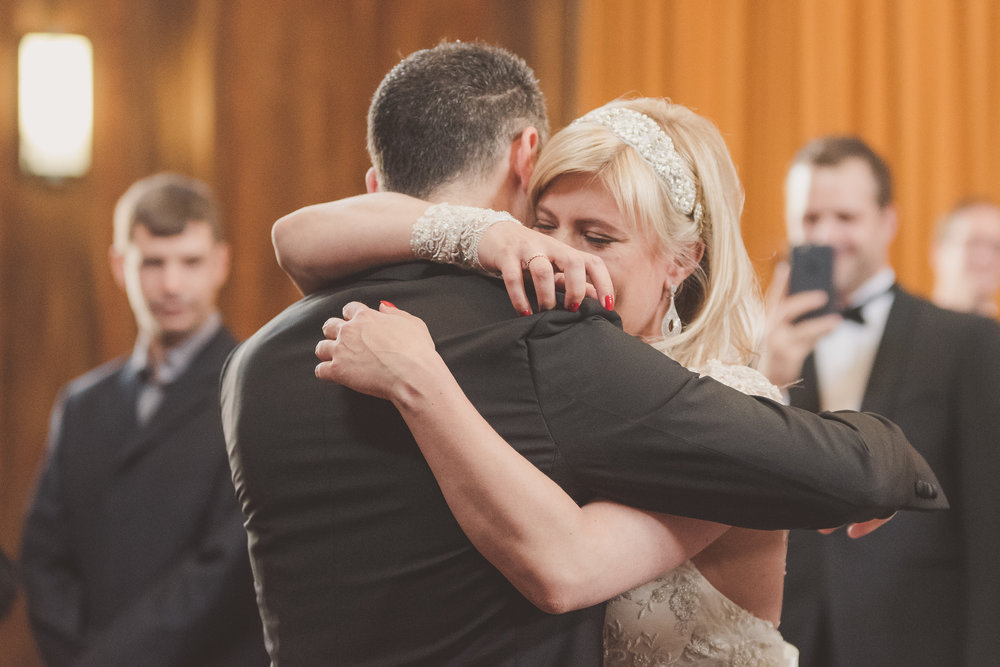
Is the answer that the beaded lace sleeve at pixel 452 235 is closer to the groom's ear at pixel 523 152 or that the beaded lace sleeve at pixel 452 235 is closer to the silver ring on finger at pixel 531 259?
the silver ring on finger at pixel 531 259

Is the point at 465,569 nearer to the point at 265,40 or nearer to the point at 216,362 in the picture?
the point at 216,362

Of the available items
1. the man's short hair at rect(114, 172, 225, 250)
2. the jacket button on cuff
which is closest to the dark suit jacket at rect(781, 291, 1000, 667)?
the jacket button on cuff

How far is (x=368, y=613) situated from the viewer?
116 cm

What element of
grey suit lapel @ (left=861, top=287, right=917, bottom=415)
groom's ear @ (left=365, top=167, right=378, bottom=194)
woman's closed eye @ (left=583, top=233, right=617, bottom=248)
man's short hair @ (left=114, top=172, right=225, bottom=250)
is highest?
groom's ear @ (left=365, top=167, right=378, bottom=194)

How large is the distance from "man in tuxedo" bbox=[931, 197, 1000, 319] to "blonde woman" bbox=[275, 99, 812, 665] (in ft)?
8.84

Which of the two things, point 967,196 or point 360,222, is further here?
point 967,196

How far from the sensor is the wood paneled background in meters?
4.36

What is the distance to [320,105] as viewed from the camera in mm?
4598

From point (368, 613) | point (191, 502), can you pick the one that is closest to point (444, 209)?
point (368, 613)

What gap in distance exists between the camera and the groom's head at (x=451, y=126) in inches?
52.4

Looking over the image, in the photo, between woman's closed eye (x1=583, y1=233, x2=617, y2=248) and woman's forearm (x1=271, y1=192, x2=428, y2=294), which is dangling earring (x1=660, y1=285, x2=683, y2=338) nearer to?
woman's closed eye (x1=583, y1=233, x2=617, y2=248)

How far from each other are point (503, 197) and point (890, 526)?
5.34ft

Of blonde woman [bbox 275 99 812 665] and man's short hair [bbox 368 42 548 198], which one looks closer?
blonde woman [bbox 275 99 812 665]

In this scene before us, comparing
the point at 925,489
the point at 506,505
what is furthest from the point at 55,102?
the point at 925,489
